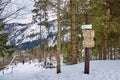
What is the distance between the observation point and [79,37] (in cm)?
3541

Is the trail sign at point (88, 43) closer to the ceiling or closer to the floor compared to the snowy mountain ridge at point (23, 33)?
closer to the floor

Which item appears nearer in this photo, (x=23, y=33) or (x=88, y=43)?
(x=88, y=43)

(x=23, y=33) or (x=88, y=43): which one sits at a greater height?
(x=23, y=33)

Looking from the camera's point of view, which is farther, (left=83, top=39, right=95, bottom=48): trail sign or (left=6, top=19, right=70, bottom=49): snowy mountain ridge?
(left=83, top=39, right=95, bottom=48): trail sign

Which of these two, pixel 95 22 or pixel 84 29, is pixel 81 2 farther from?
pixel 84 29

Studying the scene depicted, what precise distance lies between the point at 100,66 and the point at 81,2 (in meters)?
5.94

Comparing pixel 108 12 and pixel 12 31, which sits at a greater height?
pixel 108 12

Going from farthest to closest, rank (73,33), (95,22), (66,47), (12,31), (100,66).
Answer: (66,47) → (95,22) → (73,33) → (100,66) → (12,31)

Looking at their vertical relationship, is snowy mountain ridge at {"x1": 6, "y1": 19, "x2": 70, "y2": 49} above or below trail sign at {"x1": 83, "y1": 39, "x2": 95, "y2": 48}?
above

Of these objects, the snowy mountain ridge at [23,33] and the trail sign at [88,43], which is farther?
the trail sign at [88,43]

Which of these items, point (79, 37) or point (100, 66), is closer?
point (100, 66)

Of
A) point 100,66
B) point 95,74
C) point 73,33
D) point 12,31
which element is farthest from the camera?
point 73,33

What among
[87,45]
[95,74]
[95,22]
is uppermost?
[95,22]

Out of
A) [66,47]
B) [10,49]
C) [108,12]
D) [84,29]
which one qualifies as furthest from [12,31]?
[66,47]
